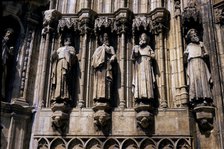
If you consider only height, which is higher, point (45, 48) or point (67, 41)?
point (67, 41)

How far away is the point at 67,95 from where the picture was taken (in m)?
10.0

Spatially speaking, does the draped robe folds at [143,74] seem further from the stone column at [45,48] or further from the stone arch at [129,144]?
the stone column at [45,48]

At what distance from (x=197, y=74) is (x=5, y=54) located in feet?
16.6

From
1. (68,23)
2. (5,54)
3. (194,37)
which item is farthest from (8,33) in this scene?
(194,37)

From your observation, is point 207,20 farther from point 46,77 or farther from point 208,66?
point 46,77

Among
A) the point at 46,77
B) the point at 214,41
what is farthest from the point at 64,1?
the point at 214,41

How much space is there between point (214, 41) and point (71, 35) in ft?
12.7

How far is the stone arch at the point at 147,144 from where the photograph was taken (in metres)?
9.44

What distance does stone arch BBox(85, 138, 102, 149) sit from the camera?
9.53 metres

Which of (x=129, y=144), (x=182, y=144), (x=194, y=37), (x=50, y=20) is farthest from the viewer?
(x=50, y=20)

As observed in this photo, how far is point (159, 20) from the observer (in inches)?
424

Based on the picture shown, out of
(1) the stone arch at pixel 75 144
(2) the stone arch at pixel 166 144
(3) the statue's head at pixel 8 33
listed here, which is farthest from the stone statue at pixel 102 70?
(3) the statue's head at pixel 8 33

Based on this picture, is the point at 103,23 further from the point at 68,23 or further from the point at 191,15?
the point at 191,15

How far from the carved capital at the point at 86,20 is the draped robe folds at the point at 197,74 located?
2.72 metres
